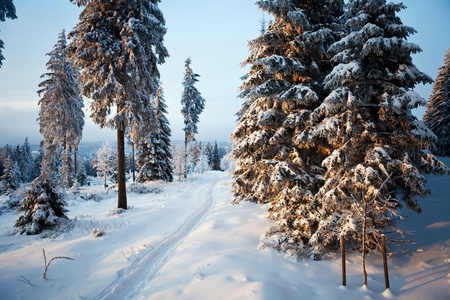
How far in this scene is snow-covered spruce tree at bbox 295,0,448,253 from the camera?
18.4 feet

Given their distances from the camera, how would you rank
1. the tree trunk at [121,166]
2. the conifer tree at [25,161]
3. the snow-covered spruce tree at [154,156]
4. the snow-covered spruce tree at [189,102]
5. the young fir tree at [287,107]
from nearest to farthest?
the young fir tree at [287,107] → the tree trunk at [121,166] → the snow-covered spruce tree at [154,156] → the snow-covered spruce tree at [189,102] → the conifer tree at [25,161]

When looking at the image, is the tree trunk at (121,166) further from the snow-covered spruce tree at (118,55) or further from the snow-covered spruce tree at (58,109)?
the snow-covered spruce tree at (58,109)

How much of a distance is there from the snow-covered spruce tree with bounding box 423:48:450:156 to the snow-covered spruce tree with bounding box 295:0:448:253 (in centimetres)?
2262

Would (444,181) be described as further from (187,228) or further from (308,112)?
(187,228)

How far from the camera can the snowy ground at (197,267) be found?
4.77 meters

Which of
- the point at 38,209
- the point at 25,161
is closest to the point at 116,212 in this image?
the point at 38,209

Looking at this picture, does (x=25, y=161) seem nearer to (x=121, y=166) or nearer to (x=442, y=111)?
(x=121, y=166)

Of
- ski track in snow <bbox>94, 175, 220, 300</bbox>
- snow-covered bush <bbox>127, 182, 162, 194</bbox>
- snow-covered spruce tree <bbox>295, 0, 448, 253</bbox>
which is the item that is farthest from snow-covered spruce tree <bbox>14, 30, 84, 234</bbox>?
snow-covered spruce tree <bbox>295, 0, 448, 253</bbox>

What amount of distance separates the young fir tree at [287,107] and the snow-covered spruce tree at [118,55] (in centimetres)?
616

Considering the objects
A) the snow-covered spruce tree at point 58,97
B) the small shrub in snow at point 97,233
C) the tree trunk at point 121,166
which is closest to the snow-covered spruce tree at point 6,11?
the tree trunk at point 121,166

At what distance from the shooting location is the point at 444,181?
1478 centimetres

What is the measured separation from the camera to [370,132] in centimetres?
602

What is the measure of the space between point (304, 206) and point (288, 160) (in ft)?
5.82

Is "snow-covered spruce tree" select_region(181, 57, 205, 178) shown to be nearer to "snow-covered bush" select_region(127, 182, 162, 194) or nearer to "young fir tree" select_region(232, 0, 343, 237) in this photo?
"snow-covered bush" select_region(127, 182, 162, 194)
